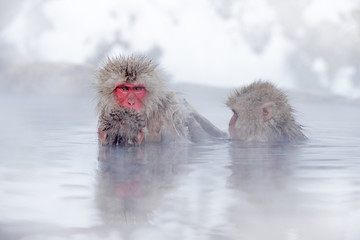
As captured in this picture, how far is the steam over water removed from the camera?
2.26m

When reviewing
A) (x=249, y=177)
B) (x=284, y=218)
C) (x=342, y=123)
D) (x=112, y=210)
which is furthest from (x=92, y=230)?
(x=342, y=123)

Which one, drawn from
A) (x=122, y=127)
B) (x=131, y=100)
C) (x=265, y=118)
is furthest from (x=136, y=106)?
(x=265, y=118)

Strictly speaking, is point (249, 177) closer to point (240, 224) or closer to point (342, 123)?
point (240, 224)

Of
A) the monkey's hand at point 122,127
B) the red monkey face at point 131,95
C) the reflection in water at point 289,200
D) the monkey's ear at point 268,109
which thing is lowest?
the reflection in water at point 289,200

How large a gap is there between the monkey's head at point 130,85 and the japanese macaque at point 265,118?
2.67 ft

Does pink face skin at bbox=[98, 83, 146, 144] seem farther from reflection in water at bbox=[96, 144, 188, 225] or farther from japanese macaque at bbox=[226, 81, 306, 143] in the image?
japanese macaque at bbox=[226, 81, 306, 143]

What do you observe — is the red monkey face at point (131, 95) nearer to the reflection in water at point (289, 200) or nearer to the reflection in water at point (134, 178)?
the reflection in water at point (134, 178)

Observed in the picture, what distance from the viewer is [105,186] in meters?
3.01

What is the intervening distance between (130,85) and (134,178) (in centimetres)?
167

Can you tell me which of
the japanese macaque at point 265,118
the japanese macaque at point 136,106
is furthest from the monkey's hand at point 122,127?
the japanese macaque at point 265,118

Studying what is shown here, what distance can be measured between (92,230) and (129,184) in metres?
0.82

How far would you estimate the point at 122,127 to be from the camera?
465 cm

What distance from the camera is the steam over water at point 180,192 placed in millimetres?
2258

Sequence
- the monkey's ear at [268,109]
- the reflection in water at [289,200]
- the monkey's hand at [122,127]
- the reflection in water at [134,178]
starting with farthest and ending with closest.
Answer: the monkey's ear at [268,109], the monkey's hand at [122,127], the reflection in water at [134,178], the reflection in water at [289,200]
